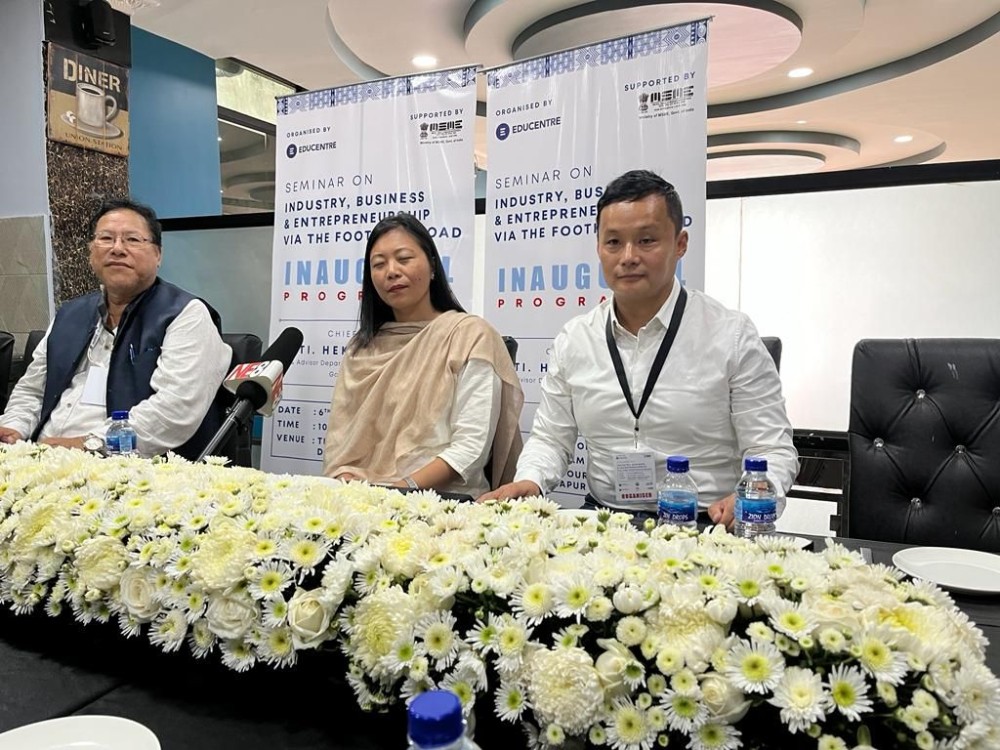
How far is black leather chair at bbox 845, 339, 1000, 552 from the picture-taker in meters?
1.48

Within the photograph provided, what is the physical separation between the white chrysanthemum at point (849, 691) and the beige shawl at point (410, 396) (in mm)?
1581

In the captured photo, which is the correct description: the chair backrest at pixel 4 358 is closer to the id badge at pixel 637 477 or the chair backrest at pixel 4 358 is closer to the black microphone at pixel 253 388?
the black microphone at pixel 253 388

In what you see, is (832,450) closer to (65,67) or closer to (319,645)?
(319,645)

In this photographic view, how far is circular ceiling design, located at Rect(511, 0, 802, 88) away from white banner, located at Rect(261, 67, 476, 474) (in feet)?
6.80

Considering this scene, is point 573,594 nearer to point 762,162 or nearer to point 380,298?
point 380,298

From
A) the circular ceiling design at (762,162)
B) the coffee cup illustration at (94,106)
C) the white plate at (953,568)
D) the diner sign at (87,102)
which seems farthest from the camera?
the circular ceiling design at (762,162)

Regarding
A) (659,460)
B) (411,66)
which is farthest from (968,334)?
(411,66)

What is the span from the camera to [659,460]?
1680 millimetres

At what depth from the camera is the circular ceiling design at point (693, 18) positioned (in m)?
4.46

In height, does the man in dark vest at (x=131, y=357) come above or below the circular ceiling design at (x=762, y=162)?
below

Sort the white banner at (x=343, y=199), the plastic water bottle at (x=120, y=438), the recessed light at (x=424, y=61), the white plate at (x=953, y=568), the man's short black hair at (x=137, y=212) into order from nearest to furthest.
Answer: the white plate at (x=953, y=568) < the plastic water bottle at (x=120, y=438) < the man's short black hair at (x=137, y=212) < the white banner at (x=343, y=199) < the recessed light at (x=424, y=61)

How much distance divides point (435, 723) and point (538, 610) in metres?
0.16

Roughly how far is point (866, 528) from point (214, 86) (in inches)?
181

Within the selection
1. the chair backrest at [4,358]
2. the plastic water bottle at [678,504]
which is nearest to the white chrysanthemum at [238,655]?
the plastic water bottle at [678,504]
